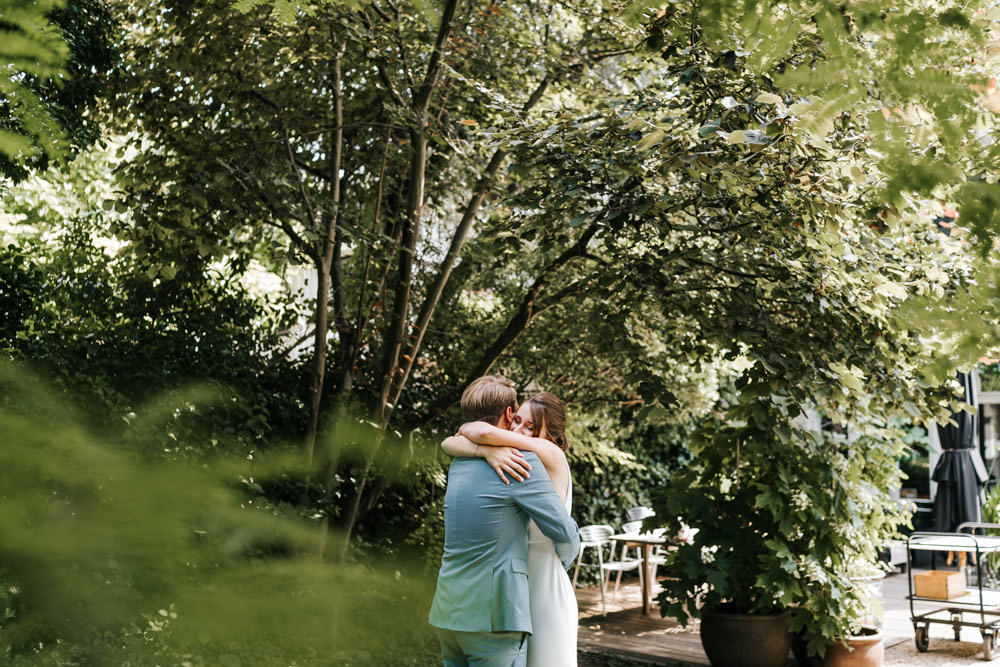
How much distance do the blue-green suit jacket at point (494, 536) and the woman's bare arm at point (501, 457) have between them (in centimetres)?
3

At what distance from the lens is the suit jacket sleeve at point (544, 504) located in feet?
10.0

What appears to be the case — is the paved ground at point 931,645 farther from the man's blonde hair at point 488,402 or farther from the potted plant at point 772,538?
the man's blonde hair at point 488,402

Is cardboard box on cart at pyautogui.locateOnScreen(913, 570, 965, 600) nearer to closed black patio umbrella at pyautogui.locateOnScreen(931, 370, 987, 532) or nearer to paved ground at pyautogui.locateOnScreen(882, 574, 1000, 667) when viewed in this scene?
paved ground at pyautogui.locateOnScreen(882, 574, 1000, 667)

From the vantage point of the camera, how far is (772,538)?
20.2ft

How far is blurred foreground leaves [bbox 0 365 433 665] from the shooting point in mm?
515

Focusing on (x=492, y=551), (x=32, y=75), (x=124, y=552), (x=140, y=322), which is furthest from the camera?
(x=140, y=322)

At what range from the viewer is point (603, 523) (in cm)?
1104

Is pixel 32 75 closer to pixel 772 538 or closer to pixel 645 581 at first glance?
pixel 772 538

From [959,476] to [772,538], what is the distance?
4.64 metres

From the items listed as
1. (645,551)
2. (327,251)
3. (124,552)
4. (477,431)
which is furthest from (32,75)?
(645,551)

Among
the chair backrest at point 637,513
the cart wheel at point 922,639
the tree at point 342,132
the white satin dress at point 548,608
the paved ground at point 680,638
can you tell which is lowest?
the paved ground at point 680,638

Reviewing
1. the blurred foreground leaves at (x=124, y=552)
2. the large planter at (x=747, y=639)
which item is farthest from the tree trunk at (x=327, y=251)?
the blurred foreground leaves at (x=124, y=552)

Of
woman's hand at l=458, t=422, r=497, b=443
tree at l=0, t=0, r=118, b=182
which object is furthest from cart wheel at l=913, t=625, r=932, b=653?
tree at l=0, t=0, r=118, b=182

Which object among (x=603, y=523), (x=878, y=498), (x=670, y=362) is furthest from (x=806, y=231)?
(x=603, y=523)
